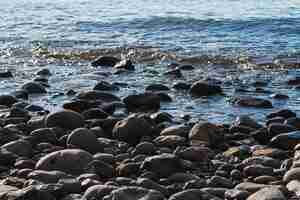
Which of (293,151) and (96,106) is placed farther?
(96,106)

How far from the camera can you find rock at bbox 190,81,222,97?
1191 centimetres

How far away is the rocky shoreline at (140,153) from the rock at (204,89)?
2.47 ft

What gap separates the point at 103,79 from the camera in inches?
537

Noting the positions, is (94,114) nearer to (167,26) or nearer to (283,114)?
(283,114)

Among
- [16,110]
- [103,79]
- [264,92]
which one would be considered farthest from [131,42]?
[16,110]

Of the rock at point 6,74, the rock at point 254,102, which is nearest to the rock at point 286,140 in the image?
the rock at point 254,102

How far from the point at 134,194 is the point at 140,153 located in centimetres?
187

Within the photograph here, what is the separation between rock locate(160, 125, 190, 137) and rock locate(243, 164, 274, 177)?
1.70 m

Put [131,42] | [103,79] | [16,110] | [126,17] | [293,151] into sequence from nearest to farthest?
[293,151]
[16,110]
[103,79]
[131,42]
[126,17]

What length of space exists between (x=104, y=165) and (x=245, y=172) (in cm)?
157

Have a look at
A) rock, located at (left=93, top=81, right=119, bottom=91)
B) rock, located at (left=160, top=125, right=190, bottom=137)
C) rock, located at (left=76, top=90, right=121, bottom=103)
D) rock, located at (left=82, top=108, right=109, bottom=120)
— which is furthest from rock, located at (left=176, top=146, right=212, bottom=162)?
rock, located at (left=93, top=81, right=119, bottom=91)

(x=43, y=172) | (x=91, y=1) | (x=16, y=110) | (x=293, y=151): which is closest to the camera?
(x=43, y=172)

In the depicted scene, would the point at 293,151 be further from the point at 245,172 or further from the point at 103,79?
the point at 103,79

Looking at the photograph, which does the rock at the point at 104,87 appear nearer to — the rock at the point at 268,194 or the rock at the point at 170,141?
the rock at the point at 170,141
